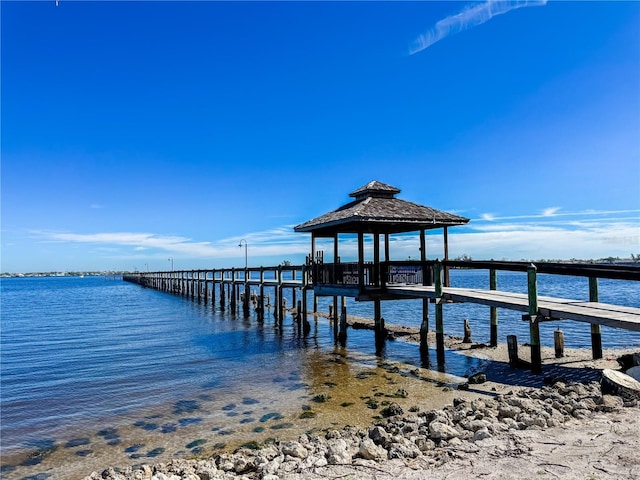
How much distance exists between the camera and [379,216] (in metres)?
14.0

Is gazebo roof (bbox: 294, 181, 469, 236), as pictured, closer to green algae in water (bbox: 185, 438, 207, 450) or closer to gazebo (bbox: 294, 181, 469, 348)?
gazebo (bbox: 294, 181, 469, 348)

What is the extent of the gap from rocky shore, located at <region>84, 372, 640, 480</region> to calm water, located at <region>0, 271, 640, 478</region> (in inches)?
A: 81.8

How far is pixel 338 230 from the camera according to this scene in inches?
682

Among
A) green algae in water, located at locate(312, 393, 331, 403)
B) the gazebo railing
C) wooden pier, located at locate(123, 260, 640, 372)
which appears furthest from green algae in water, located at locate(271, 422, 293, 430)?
the gazebo railing

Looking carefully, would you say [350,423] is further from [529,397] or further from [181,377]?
[181,377]

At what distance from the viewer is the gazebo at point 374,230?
47.9 feet

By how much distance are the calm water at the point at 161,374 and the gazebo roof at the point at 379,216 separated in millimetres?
4600

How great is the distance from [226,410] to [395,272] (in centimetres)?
843

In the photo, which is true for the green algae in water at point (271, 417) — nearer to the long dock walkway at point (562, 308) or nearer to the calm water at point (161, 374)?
the calm water at point (161, 374)

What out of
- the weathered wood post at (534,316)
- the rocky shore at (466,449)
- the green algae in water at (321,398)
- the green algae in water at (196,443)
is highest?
the weathered wood post at (534,316)

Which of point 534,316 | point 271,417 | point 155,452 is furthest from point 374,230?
point 155,452

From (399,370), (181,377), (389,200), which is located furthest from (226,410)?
(389,200)

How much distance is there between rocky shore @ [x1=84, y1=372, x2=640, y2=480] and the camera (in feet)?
17.3

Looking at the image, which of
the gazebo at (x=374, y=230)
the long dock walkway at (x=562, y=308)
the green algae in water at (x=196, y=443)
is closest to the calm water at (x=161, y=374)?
the green algae in water at (x=196, y=443)
